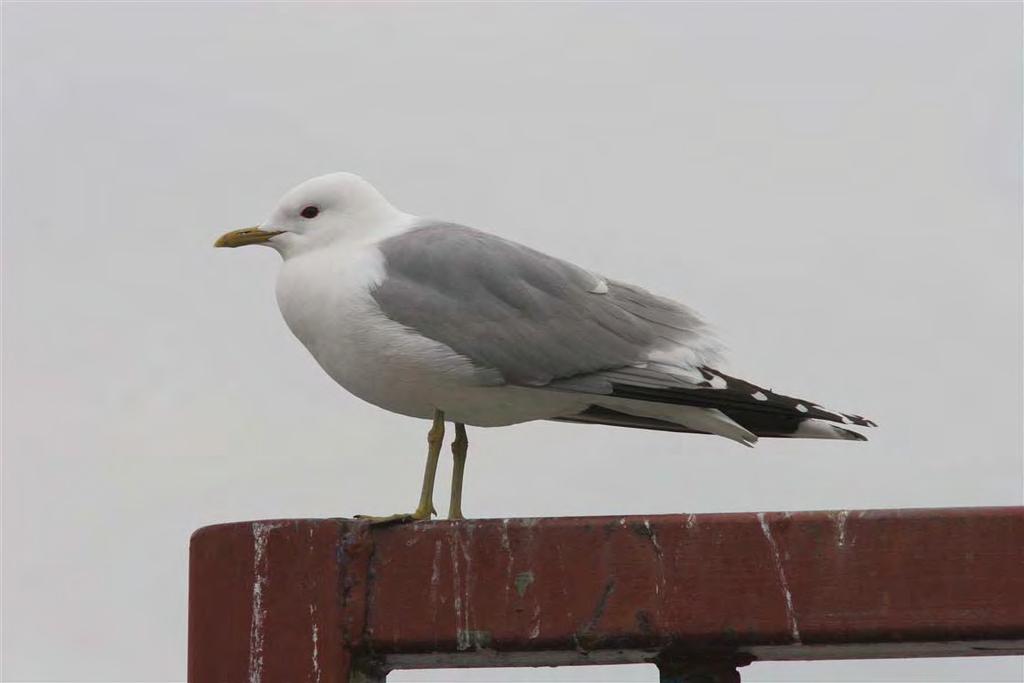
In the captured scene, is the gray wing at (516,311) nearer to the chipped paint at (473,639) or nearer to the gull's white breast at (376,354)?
the gull's white breast at (376,354)

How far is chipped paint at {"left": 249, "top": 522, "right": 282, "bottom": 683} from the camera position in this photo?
4.54m

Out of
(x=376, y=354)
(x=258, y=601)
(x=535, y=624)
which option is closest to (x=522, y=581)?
(x=535, y=624)

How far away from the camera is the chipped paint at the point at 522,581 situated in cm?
441

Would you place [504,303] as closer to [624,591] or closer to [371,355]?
[371,355]

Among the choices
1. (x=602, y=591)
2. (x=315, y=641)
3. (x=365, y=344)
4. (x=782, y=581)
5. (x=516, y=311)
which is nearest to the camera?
(x=782, y=581)

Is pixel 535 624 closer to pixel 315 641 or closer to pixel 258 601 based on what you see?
pixel 315 641

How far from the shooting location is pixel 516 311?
19.6 ft

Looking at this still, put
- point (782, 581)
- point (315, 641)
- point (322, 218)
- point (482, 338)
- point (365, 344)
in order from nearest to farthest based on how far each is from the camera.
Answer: point (782, 581) < point (315, 641) < point (365, 344) < point (482, 338) < point (322, 218)

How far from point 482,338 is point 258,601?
1560 mm

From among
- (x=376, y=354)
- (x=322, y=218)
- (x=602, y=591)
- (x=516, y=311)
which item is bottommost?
(x=602, y=591)

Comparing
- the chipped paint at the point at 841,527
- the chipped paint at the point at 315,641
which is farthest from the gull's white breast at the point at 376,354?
the chipped paint at the point at 841,527

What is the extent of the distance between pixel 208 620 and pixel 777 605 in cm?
158

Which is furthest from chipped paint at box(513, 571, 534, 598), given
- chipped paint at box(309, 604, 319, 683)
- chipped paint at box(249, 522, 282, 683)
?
chipped paint at box(249, 522, 282, 683)

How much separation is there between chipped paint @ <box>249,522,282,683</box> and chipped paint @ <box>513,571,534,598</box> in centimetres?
71
